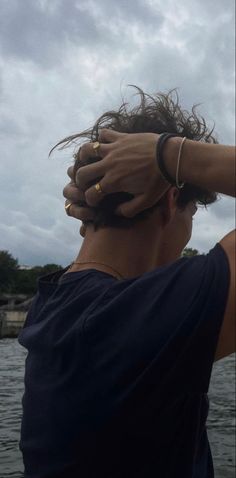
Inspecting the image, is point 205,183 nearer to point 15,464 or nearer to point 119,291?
point 119,291

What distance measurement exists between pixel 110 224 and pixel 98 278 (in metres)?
0.24

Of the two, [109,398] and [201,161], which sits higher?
[201,161]

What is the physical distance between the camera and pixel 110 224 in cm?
213

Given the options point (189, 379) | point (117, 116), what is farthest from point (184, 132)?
point (189, 379)

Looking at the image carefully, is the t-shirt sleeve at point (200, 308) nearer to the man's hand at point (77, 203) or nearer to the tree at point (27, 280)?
the man's hand at point (77, 203)

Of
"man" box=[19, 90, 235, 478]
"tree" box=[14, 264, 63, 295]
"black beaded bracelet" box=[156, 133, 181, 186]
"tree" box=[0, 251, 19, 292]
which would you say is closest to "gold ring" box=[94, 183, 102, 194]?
"man" box=[19, 90, 235, 478]

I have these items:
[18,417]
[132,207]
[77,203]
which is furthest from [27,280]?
[132,207]

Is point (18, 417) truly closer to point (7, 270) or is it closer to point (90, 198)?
point (7, 270)

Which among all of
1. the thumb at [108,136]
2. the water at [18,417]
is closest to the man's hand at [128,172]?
the thumb at [108,136]

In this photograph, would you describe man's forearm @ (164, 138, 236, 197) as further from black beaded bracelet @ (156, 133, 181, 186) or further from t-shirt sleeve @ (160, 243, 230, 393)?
t-shirt sleeve @ (160, 243, 230, 393)

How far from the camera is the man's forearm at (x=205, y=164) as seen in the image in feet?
5.87

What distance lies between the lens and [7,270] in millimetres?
4473

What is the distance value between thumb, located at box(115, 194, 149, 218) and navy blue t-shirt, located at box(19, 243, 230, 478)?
23 cm

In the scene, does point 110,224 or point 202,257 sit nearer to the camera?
point 202,257
